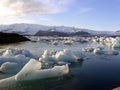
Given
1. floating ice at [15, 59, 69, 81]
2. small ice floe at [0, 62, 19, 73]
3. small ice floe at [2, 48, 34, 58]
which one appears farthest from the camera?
small ice floe at [2, 48, 34, 58]

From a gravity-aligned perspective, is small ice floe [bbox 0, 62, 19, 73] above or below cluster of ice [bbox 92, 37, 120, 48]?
above

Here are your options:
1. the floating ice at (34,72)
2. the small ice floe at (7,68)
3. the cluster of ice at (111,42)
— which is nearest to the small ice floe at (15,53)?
A: the small ice floe at (7,68)

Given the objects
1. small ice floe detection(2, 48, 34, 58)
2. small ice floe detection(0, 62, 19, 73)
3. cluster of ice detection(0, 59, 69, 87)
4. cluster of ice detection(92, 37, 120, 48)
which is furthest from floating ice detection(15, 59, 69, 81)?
cluster of ice detection(92, 37, 120, 48)

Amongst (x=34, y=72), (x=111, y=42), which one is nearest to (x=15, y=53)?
(x=34, y=72)

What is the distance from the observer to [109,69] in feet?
30.7

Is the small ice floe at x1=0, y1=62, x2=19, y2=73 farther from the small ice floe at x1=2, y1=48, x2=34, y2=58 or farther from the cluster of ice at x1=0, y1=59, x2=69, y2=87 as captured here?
the small ice floe at x1=2, y1=48, x2=34, y2=58

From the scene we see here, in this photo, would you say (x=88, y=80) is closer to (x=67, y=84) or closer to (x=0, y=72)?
(x=67, y=84)

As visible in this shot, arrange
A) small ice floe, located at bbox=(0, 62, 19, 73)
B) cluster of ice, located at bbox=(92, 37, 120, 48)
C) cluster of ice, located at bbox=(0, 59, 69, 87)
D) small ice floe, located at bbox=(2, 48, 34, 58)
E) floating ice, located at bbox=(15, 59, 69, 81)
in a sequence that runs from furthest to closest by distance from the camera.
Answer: cluster of ice, located at bbox=(92, 37, 120, 48) < small ice floe, located at bbox=(2, 48, 34, 58) < small ice floe, located at bbox=(0, 62, 19, 73) < floating ice, located at bbox=(15, 59, 69, 81) < cluster of ice, located at bbox=(0, 59, 69, 87)

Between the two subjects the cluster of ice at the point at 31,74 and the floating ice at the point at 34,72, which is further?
the floating ice at the point at 34,72

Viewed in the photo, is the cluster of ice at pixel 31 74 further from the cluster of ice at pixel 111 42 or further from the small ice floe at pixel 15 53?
the cluster of ice at pixel 111 42

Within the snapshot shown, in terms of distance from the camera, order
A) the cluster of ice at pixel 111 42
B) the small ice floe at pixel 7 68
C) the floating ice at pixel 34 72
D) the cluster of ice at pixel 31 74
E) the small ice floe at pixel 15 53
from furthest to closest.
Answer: the cluster of ice at pixel 111 42, the small ice floe at pixel 15 53, the small ice floe at pixel 7 68, the floating ice at pixel 34 72, the cluster of ice at pixel 31 74

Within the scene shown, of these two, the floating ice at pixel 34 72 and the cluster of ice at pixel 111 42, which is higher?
the floating ice at pixel 34 72

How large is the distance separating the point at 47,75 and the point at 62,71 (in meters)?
0.59

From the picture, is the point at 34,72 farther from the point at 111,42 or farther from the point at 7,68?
the point at 111,42
